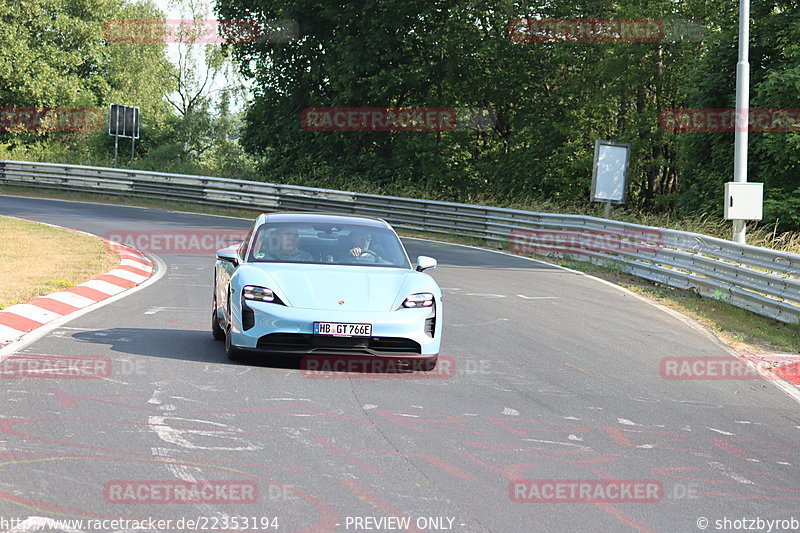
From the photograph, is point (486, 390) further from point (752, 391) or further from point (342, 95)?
point (342, 95)

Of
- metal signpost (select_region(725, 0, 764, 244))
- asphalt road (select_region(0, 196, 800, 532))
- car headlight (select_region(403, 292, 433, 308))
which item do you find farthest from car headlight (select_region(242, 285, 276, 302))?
metal signpost (select_region(725, 0, 764, 244))

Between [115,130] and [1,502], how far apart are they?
3473 cm

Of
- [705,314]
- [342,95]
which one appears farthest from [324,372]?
[342,95]

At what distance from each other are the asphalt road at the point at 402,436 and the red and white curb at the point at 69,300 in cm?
47

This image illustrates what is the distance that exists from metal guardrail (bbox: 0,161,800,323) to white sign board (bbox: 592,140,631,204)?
1.89 m

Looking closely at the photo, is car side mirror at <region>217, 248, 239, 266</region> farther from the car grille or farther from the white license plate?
the white license plate

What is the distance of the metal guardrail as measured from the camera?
15.5 meters

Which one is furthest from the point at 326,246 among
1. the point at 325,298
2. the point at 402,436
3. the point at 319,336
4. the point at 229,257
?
the point at 402,436

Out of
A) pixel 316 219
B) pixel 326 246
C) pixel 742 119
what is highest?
pixel 742 119

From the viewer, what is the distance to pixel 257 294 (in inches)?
366

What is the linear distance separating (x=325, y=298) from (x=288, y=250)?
1291 millimetres

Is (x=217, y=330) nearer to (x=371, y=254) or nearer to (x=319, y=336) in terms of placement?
(x=371, y=254)

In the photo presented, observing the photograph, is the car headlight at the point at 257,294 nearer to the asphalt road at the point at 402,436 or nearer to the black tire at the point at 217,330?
the asphalt road at the point at 402,436

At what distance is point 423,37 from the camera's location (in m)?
41.8
